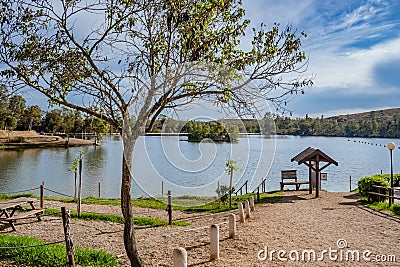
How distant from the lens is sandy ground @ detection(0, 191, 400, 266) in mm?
6555

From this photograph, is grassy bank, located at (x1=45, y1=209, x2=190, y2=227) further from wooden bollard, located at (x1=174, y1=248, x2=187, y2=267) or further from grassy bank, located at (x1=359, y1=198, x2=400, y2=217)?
grassy bank, located at (x1=359, y1=198, x2=400, y2=217)

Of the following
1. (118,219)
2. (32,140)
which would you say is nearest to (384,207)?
(118,219)

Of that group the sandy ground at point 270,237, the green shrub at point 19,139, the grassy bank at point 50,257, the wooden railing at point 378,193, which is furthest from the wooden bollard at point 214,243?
the green shrub at point 19,139

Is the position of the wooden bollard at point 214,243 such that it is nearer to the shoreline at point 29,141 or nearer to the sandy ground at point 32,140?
the shoreline at point 29,141

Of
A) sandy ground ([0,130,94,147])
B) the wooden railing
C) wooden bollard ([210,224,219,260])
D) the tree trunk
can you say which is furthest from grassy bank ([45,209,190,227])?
sandy ground ([0,130,94,147])

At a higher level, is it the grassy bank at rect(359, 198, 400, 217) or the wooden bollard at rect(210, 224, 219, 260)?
the wooden bollard at rect(210, 224, 219, 260)

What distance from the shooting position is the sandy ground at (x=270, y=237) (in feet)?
21.5

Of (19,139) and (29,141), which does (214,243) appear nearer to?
(19,139)

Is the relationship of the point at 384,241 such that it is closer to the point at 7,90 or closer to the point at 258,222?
the point at 258,222

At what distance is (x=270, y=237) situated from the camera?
26.8 feet

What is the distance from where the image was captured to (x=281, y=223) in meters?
10.1

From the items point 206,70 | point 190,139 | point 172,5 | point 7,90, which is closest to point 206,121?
point 190,139

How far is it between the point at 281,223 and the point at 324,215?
241 cm

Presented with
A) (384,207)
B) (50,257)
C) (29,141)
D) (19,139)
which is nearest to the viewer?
(50,257)
